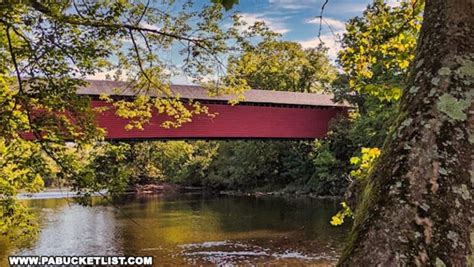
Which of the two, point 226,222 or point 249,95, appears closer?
point 226,222

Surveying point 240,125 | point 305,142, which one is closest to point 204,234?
point 240,125

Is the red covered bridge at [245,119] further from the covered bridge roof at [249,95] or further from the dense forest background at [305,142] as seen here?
the dense forest background at [305,142]

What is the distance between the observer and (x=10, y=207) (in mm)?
5961

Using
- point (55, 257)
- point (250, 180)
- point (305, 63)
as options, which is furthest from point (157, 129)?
point (305, 63)

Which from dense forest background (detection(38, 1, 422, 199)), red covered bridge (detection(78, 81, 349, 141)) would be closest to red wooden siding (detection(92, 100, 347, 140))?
red covered bridge (detection(78, 81, 349, 141))

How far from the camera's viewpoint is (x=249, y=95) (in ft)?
66.3

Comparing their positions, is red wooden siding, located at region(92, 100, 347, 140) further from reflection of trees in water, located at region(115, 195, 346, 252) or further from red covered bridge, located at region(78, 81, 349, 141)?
Result: reflection of trees in water, located at region(115, 195, 346, 252)

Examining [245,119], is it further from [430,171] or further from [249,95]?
[430,171]

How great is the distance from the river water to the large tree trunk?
10160 mm

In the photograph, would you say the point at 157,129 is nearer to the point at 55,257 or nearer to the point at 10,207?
the point at 55,257

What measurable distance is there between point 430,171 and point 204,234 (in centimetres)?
1456

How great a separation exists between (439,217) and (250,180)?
3187 centimetres

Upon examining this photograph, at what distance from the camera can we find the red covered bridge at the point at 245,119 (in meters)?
17.3

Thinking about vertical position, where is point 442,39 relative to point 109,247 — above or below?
above
